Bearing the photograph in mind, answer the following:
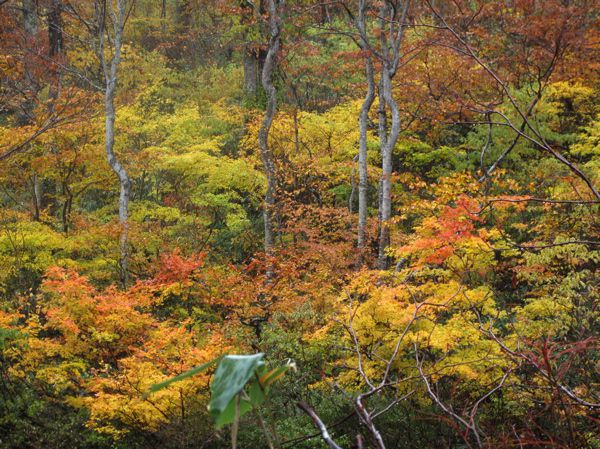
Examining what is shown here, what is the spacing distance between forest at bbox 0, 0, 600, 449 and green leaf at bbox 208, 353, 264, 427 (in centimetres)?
315

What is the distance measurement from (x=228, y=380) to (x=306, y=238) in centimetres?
1335

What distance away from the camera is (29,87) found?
47.8 feet

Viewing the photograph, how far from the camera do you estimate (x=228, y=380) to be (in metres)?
0.66

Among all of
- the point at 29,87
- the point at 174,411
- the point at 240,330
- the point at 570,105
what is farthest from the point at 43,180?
the point at 570,105

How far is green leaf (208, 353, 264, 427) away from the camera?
0.63 meters

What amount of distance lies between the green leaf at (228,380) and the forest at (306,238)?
3153 millimetres

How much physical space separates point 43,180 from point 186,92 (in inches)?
277

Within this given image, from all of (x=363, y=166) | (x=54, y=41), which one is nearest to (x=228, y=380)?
(x=363, y=166)

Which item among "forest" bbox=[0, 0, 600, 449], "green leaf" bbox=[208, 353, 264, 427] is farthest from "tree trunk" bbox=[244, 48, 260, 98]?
"green leaf" bbox=[208, 353, 264, 427]

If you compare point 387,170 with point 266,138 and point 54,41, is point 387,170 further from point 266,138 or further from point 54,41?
point 54,41

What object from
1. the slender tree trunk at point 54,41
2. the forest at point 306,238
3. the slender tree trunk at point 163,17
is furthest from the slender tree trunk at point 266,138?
the slender tree trunk at point 163,17

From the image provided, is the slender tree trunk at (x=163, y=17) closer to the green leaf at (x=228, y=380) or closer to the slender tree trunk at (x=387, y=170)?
the slender tree trunk at (x=387, y=170)

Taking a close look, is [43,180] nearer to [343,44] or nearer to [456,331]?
[343,44]

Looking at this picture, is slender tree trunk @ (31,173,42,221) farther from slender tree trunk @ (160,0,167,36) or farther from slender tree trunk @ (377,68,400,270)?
slender tree trunk @ (160,0,167,36)
